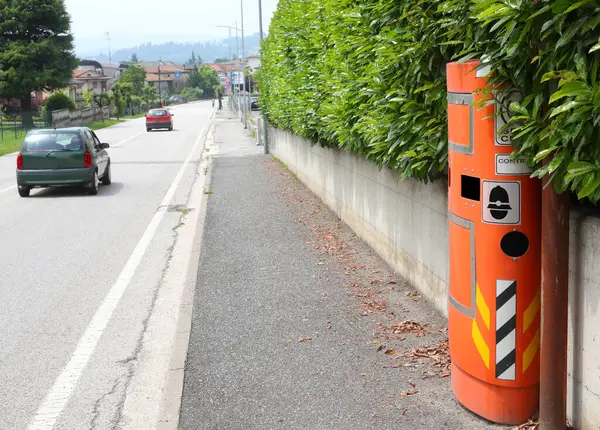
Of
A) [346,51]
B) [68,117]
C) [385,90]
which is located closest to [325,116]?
[346,51]

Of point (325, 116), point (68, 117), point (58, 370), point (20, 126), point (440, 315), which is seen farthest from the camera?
point (68, 117)

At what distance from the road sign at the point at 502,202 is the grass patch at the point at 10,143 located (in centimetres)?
3630

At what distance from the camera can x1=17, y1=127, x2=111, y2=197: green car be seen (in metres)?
17.7

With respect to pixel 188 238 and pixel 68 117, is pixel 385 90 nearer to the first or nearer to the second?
pixel 188 238

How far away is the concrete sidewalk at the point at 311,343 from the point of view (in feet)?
16.1

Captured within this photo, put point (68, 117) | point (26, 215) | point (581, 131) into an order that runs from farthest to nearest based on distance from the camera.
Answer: point (68, 117) → point (26, 215) → point (581, 131)

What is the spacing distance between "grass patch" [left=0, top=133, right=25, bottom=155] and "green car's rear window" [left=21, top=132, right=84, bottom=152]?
69.9 feet

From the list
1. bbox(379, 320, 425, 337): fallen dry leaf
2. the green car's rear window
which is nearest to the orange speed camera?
bbox(379, 320, 425, 337): fallen dry leaf

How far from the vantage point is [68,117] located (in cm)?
6700

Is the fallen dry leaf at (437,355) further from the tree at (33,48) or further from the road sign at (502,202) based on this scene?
the tree at (33,48)

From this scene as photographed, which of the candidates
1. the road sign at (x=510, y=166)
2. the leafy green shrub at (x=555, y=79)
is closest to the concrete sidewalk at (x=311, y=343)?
the road sign at (x=510, y=166)

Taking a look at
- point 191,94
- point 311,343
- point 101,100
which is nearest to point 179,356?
point 311,343

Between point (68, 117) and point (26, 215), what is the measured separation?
2145 inches

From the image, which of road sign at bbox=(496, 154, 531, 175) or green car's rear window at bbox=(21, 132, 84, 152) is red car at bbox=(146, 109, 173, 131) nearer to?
green car's rear window at bbox=(21, 132, 84, 152)
